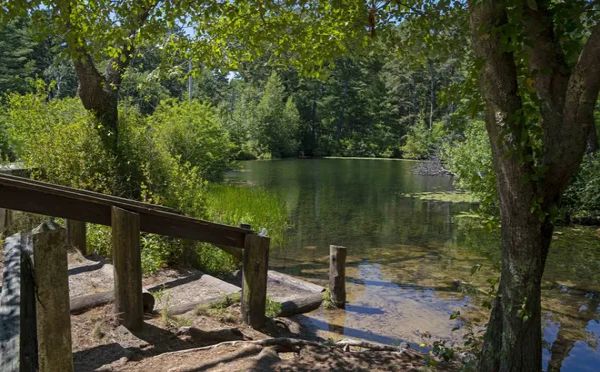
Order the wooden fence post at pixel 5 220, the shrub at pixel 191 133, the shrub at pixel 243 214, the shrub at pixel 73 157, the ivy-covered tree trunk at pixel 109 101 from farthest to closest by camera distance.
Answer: the shrub at pixel 191 133, the ivy-covered tree trunk at pixel 109 101, the shrub at pixel 243 214, the shrub at pixel 73 157, the wooden fence post at pixel 5 220

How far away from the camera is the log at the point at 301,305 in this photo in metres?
7.57

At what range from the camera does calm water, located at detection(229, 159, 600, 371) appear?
7.92 meters

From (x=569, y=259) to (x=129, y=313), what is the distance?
34.6ft

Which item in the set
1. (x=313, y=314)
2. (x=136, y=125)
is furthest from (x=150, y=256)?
(x=136, y=125)

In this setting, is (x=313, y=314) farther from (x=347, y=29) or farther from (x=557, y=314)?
(x=347, y=29)

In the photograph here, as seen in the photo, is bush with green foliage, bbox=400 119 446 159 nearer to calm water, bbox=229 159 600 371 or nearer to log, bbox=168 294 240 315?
calm water, bbox=229 159 600 371

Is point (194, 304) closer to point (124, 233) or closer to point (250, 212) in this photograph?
point (124, 233)

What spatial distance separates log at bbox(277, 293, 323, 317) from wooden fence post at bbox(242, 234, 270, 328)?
3.20 feet

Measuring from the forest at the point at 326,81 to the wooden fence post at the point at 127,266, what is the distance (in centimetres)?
299

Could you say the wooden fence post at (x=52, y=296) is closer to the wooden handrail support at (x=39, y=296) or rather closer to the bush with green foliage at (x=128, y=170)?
the wooden handrail support at (x=39, y=296)

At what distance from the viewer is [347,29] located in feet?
28.2

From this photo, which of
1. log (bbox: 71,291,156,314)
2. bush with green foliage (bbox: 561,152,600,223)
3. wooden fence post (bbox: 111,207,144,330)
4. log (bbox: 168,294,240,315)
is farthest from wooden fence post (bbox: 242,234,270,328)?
bush with green foliage (bbox: 561,152,600,223)

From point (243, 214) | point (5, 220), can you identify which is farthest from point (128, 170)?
point (243, 214)

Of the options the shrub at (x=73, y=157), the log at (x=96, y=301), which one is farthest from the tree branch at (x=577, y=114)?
the shrub at (x=73, y=157)
